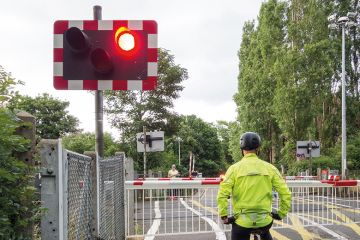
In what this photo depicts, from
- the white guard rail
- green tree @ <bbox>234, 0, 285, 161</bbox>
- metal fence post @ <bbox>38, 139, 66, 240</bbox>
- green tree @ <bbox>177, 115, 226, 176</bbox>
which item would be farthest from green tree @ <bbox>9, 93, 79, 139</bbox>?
metal fence post @ <bbox>38, 139, 66, 240</bbox>

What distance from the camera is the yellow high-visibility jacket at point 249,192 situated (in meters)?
4.62

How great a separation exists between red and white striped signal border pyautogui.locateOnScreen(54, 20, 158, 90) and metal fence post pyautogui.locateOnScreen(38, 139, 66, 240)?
2.21 metres

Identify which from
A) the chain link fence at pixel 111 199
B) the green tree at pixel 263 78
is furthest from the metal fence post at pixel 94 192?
the green tree at pixel 263 78

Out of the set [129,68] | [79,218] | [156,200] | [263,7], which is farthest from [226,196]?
[263,7]

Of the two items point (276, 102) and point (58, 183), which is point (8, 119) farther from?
point (276, 102)

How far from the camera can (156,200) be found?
9.45 metres

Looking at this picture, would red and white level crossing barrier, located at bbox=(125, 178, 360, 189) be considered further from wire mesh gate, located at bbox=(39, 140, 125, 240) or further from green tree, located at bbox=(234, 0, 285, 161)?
green tree, located at bbox=(234, 0, 285, 161)

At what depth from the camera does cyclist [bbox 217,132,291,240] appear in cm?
462

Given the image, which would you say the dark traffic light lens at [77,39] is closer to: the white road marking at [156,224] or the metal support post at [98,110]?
the metal support post at [98,110]

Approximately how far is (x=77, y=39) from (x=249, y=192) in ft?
7.59

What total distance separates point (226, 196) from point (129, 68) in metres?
1.71

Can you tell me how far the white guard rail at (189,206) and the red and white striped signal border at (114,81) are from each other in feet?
12.0

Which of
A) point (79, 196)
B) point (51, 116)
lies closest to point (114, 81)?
point (79, 196)

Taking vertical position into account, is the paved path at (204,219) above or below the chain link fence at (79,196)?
below
